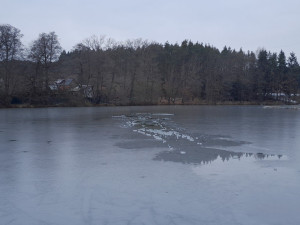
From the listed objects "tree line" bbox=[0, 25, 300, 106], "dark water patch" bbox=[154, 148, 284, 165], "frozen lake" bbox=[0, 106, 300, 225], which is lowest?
"frozen lake" bbox=[0, 106, 300, 225]

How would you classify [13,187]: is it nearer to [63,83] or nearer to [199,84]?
[63,83]

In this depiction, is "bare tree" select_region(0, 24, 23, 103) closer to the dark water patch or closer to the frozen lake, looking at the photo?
the frozen lake

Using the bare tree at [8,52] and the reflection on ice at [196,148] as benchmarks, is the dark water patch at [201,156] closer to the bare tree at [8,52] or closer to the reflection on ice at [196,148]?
the reflection on ice at [196,148]

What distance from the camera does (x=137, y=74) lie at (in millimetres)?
51125

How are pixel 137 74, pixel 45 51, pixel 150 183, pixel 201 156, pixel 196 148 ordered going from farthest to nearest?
1. pixel 137 74
2. pixel 45 51
3. pixel 196 148
4. pixel 201 156
5. pixel 150 183

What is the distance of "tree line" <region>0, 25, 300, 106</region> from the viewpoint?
127ft

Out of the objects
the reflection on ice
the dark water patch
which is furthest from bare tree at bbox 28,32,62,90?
the dark water patch

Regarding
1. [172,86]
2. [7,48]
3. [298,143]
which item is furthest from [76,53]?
[298,143]

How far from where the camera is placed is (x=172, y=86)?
187 feet

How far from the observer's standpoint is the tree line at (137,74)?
1526 inches

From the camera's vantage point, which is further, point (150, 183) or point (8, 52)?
point (8, 52)

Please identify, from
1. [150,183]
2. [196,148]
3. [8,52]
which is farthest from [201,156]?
[8,52]

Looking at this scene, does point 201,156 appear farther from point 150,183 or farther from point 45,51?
point 45,51

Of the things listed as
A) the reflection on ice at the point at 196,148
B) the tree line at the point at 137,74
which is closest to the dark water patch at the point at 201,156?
the reflection on ice at the point at 196,148
